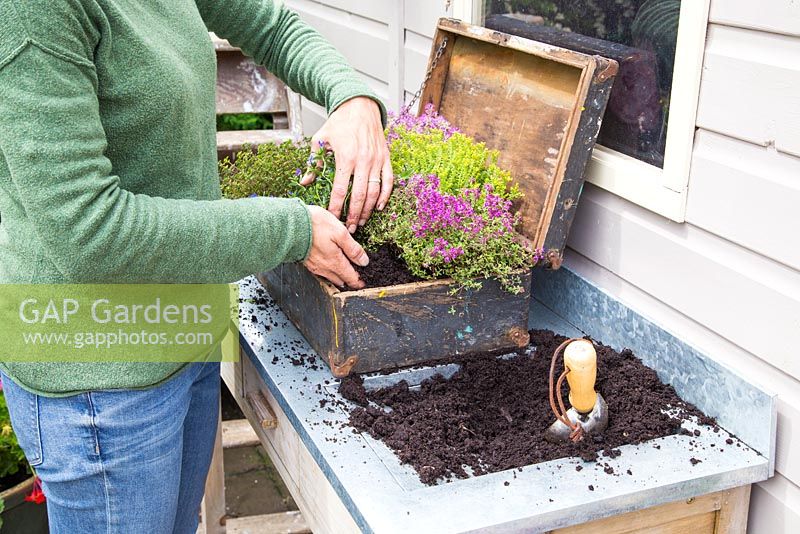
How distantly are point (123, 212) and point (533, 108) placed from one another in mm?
919

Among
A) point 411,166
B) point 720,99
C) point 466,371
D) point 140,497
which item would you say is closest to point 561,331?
point 466,371

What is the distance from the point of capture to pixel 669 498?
1.39 meters

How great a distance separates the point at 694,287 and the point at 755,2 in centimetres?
50

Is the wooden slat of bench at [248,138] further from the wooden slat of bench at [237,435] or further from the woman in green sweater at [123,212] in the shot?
the woman in green sweater at [123,212]

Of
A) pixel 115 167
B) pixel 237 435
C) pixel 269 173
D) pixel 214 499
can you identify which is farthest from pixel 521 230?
pixel 237 435

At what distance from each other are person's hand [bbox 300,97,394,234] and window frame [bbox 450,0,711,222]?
0.44 m

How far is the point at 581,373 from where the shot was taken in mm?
1483

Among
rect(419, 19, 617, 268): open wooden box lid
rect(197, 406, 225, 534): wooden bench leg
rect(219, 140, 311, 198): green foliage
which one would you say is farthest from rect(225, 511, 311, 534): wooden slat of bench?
rect(419, 19, 617, 268): open wooden box lid

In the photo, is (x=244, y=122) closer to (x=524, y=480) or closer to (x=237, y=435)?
(x=237, y=435)

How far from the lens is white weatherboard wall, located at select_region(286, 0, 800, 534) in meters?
1.35

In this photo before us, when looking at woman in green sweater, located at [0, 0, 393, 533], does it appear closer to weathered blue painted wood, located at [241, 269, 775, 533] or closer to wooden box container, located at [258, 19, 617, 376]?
wooden box container, located at [258, 19, 617, 376]

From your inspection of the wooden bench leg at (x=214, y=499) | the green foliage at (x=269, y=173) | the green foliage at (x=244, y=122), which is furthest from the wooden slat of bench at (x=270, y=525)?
the green foliage at (x=244, y=122)

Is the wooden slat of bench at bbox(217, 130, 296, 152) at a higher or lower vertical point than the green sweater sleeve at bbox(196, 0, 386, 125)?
lower

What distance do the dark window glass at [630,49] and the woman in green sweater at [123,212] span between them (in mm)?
458
